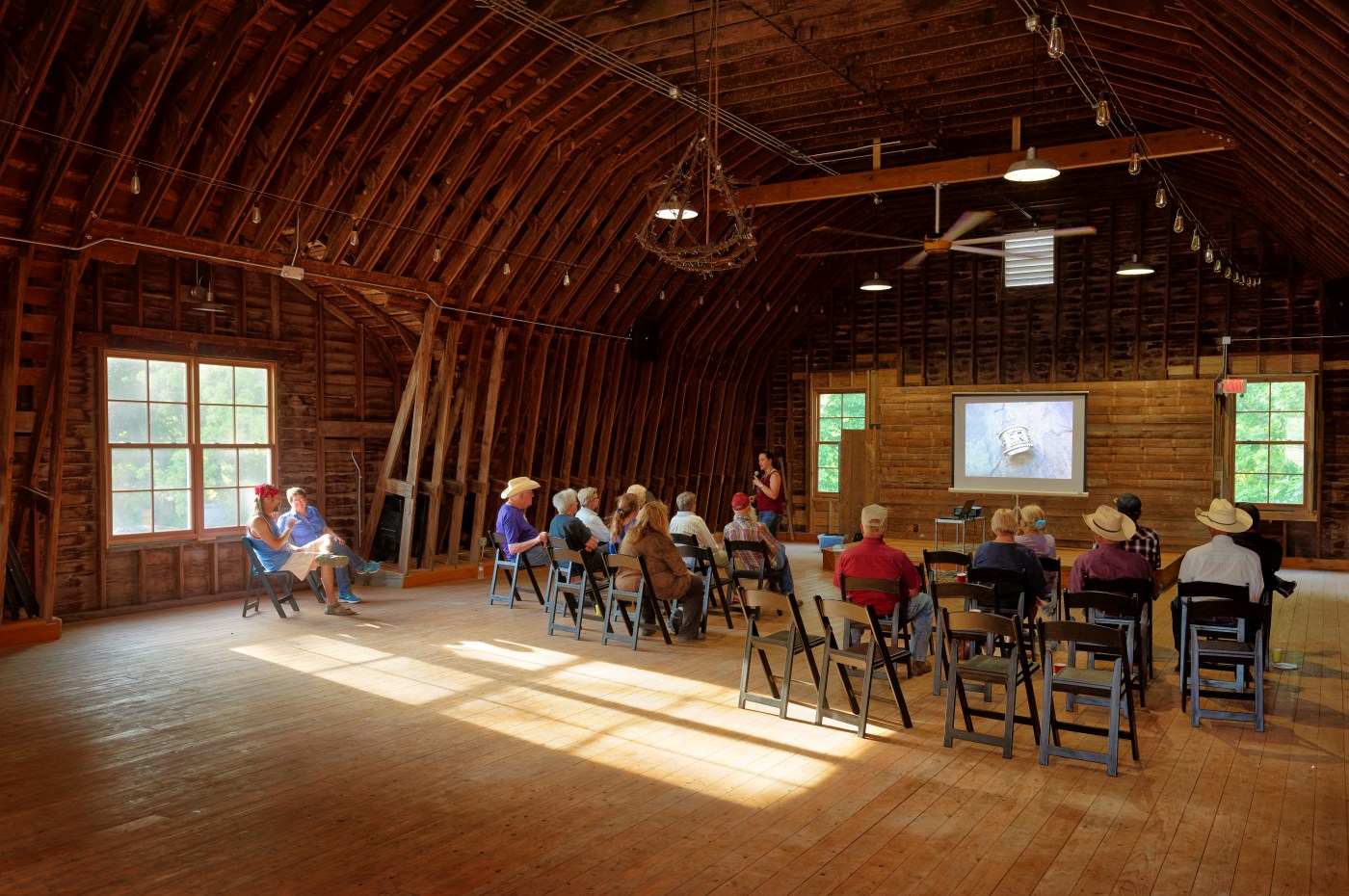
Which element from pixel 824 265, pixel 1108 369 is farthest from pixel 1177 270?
pixel 824 265

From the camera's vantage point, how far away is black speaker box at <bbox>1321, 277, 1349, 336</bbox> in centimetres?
1125

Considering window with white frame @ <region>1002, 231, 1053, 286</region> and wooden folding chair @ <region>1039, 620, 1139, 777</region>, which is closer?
wooden folding chair @ <region>1039, 620, 1139, 777</region>

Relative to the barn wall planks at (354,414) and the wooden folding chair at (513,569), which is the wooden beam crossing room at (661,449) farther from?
the wooden folding chair at (513,569)

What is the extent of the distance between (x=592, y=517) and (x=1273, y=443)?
962 cm

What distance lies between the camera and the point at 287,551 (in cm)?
859

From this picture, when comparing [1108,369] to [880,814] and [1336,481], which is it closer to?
[1336,481]

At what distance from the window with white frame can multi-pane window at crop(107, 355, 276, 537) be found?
1038cm

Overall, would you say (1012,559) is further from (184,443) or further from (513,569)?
(184,443)

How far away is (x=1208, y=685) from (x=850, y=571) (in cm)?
231

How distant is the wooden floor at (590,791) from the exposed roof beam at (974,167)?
15.5ft

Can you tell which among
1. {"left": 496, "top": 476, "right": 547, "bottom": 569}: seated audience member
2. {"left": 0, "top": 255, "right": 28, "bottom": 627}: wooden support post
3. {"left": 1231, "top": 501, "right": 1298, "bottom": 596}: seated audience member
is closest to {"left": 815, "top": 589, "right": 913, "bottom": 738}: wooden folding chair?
{"left": 1231, "top": 501, "right": 1298, "bottom": 596}: seated audience member

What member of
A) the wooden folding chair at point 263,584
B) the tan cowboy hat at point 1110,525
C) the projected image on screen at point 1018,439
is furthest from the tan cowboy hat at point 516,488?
the projected image on screen at point 1018,439

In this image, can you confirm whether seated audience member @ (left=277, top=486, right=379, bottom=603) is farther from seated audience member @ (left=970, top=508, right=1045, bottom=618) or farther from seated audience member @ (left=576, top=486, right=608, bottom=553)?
seated audience member @ (left=970, top=508, right=1045, bottom=618)

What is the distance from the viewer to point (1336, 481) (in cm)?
1241
